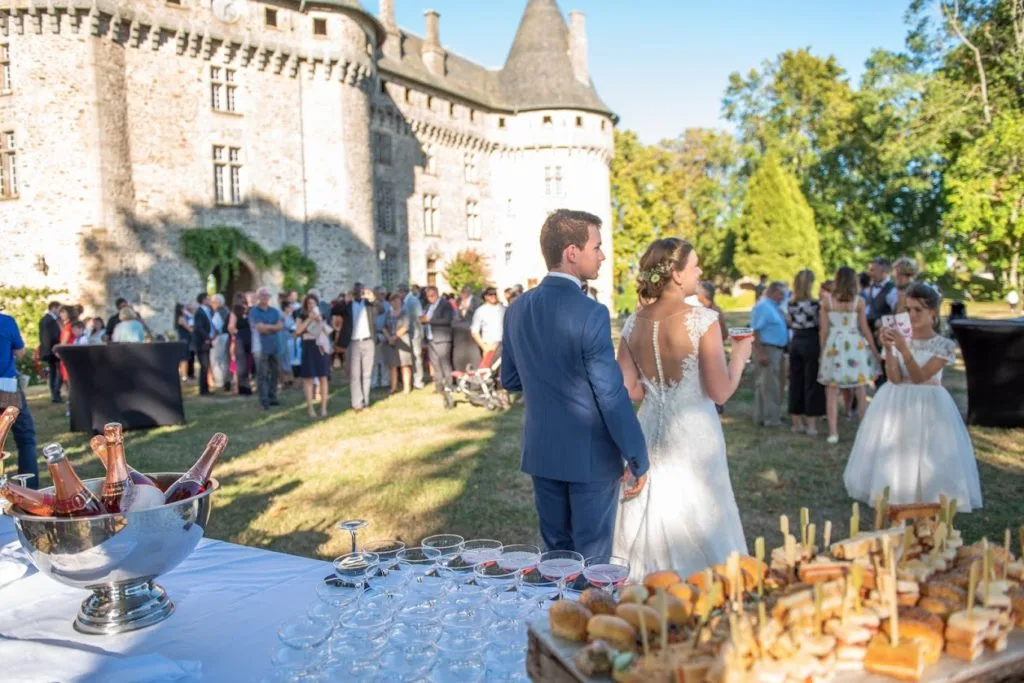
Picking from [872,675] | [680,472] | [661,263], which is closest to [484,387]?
[680,472]

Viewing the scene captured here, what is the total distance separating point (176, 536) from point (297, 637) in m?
0.52

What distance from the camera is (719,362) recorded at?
3.42m

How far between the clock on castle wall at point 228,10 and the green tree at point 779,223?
25.9 metres

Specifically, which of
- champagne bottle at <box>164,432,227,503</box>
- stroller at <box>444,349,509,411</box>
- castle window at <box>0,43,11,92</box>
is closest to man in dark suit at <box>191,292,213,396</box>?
stroller at <box>444,349,509,411</box>

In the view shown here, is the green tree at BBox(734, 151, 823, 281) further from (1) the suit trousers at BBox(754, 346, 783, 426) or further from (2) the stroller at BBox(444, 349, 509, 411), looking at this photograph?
(1) the suit trousers at BBox(754, 346, 783, 426)

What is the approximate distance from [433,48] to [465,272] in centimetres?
1167

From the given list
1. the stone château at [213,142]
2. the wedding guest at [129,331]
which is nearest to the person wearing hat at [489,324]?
the wedding guest at [129,331]

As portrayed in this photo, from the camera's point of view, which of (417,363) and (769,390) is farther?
(417,363)

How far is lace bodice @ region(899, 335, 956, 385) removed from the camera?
5422 millimetres

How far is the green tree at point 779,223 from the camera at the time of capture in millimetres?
38594

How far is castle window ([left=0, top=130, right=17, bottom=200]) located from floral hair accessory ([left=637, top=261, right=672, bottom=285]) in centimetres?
2406

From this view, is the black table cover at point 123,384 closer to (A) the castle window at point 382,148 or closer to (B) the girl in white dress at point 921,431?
(B) the girl in white dress at point 921,431

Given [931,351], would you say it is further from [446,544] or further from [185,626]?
[185,626]

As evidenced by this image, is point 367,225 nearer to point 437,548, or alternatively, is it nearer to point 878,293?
point 878,293
